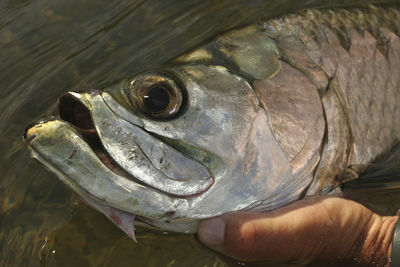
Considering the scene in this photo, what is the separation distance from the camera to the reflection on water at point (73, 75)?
9.19 ft

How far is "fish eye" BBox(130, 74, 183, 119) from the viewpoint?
2109mm

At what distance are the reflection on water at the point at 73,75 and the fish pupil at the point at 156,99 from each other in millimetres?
944

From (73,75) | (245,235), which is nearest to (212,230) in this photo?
(245,235)

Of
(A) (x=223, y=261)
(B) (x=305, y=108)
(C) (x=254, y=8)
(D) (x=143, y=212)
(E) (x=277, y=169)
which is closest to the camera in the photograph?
(D) (x=143, y=212)

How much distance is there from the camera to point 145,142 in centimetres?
205

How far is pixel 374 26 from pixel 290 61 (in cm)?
68

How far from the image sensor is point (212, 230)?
214 cm

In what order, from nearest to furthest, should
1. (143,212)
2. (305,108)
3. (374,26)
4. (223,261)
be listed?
(143,212), (305,108), (223,261), (374,26)

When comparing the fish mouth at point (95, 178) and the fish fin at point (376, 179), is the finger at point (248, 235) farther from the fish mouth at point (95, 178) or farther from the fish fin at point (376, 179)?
the fish fin at point (376, 179)

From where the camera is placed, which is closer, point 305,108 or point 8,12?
point 305,108

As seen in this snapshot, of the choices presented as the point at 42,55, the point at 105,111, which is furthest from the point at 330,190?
the point at 42,55

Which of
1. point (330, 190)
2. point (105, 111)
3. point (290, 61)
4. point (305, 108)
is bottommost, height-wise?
point (330, 190)

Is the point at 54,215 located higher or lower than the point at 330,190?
higher

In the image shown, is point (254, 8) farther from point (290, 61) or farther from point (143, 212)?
point (143, 212)
